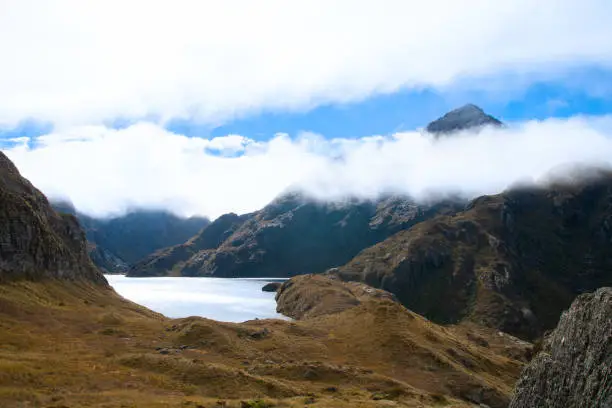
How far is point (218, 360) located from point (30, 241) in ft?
256

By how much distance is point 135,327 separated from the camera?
104m

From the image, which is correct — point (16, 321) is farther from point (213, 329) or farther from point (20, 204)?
point (20, 204)

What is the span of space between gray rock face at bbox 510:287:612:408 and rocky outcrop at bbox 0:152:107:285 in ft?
362

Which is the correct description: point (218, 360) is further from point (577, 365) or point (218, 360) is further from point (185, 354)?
point (577, 365)

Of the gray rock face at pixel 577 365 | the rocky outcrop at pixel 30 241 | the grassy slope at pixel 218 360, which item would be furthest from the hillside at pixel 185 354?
the gray rock face at pixel 577 365

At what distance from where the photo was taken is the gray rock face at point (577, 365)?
33.5 meters

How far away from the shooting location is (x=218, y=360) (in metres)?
83.9

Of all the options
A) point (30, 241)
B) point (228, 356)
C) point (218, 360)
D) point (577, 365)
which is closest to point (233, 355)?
point (228, 356)

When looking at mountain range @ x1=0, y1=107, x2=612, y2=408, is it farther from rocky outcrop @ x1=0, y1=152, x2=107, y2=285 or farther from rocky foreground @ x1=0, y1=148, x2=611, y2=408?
rocky outcrop @ x1=0, y1=152, x2=107, y2=285

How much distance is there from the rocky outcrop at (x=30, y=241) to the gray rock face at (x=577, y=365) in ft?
362

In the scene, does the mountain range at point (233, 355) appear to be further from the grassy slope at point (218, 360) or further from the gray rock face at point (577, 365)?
the grassy slope at point (218, 360)

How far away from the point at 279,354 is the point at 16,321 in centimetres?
4703

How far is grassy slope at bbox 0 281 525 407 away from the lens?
56844mm

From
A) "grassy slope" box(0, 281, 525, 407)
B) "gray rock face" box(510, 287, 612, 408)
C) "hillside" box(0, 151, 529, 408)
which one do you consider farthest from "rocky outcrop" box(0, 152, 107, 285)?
"gray rock face" box(510, 287, 612, 408)
